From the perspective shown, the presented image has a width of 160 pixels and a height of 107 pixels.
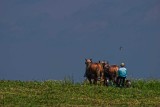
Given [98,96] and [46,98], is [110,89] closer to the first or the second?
[98,96]

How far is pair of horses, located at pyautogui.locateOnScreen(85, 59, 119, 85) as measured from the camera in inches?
1200

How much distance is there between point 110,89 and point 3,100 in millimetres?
7047

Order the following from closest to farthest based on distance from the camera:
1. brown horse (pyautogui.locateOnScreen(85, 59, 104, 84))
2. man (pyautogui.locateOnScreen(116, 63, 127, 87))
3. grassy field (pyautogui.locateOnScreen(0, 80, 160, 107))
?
grassy field (pyautogui.locateOnScreen(0, 80, 160, 107))
brown horse (pyautogui.locateOnScreen(85, 59, 104, 84))
man (pyautogui.locateOnScreen(116, 63, 127, 87))

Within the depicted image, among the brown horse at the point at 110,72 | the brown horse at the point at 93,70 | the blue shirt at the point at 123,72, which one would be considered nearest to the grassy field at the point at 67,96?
the blue shirt at the point at 123,72

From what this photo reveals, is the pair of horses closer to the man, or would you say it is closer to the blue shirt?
the man

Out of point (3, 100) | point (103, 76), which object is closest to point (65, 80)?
point (103, 76)

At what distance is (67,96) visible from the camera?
24844 millimetres

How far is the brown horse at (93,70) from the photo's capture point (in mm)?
30438

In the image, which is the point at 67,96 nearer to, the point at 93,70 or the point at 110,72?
the point at 93,70

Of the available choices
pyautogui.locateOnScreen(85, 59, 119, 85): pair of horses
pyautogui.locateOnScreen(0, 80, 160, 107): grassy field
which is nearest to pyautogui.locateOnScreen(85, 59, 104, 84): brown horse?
pyautogui.locateOnScreen(85, 59, 119, 85): pair of horses

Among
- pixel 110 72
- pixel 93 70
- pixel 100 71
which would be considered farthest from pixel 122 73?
pixel 93 70

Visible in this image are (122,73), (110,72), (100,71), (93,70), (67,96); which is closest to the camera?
(67,96)

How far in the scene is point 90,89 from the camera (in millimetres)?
27438

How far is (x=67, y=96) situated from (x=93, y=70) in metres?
5.82
